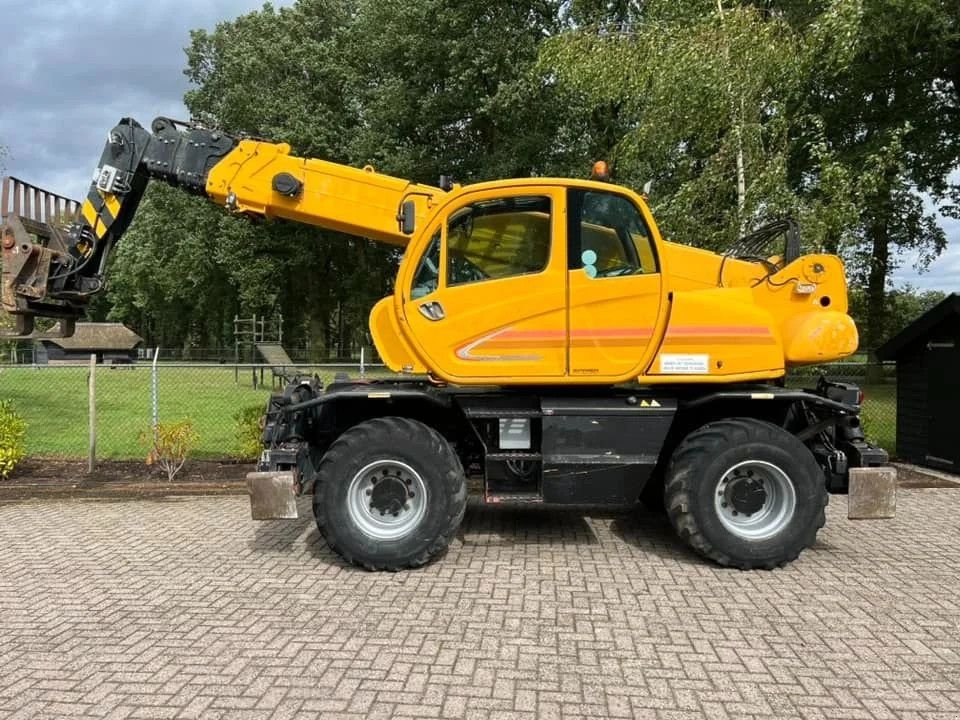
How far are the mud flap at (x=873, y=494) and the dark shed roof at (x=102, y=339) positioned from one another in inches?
1982

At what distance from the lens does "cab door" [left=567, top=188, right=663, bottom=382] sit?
5293 mm

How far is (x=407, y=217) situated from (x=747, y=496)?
11.3ft

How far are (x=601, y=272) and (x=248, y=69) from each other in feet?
96.6

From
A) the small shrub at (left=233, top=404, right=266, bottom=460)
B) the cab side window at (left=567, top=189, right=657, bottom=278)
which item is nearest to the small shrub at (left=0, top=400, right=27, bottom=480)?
the small shrub at (left=233, top=404, right=266, bottom=460)

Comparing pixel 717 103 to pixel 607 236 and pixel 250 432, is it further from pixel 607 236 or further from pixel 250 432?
pixel 250 432

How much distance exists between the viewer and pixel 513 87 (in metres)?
21.2

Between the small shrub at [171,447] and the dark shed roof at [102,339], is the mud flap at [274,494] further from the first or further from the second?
the dark shed roof at [102,339]

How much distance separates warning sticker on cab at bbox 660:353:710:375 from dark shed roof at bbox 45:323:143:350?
162ft

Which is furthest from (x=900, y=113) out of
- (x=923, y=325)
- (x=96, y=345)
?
(x=96, y=345)

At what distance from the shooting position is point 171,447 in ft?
28.8

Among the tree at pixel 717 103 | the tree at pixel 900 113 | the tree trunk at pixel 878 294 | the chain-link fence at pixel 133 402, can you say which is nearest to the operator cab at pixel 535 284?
the chain-link fence at pixel 133 402

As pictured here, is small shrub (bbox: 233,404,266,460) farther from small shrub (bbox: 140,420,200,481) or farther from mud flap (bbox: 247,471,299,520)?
mud flap (bbox: 247,471,299,520)

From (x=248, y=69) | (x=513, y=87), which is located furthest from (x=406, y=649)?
(x=248, y=69)

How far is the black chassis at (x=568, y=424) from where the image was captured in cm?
539
